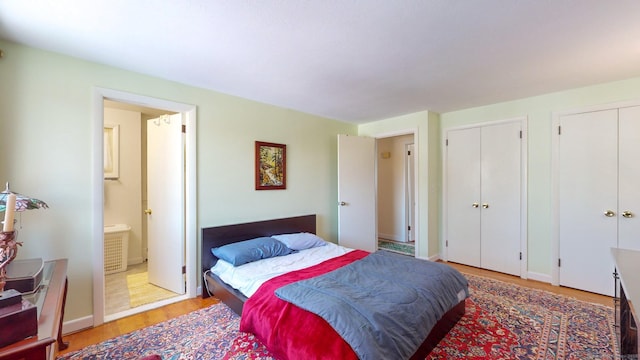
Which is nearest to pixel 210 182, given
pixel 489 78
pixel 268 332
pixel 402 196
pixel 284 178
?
pixel 284 178

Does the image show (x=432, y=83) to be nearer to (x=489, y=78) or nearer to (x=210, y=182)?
(x=489, y=78)

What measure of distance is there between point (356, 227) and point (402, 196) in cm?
189

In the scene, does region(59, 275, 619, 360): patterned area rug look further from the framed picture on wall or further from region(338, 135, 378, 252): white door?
region(338, 135, 378, 252): white door

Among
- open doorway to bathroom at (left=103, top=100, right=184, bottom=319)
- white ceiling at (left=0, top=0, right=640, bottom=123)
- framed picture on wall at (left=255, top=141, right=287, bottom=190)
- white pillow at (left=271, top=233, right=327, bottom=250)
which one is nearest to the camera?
white ceiling at (left=0, top=0, right=640, bottom=123)

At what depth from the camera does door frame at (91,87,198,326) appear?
7.53ft

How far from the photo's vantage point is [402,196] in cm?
566

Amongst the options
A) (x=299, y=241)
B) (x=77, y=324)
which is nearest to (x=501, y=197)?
(x=299, y=241)

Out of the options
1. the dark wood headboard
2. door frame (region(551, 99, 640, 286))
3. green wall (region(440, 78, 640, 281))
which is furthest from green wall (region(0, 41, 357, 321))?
door frame (region(551, 99, 640, 286))

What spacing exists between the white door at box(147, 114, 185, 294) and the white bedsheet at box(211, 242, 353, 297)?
21.3 inches

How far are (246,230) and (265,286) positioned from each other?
1204 mm

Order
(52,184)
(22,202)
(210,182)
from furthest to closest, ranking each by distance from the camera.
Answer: (210,182), (52,184), (22,202)

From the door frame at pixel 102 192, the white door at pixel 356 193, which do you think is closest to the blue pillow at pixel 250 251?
the door frame at pixel 102 192

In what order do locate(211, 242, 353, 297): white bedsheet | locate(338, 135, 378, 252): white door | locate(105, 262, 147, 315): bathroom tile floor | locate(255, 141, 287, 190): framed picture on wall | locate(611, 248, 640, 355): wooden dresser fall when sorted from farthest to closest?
locate(338, 135, 378, 252): white door < locate(255, 141, 287, 190): framed picture on wall < locate(105, 262, 147, 315): bathroom tile floor < locate(211, 242, 353, 297): white bedsheet < locate(611, 248, 640, 355): wooden dresser

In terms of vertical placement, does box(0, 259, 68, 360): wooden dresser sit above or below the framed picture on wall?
below
